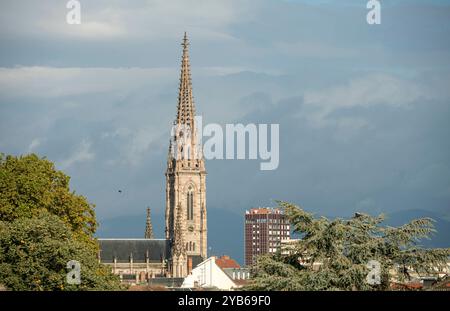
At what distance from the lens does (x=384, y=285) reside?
2164 inches

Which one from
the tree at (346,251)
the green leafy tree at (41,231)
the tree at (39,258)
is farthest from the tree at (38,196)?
the tree at (346,251)

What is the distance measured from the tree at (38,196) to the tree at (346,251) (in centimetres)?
3335

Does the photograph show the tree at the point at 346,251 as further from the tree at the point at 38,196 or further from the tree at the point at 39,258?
the tree at the point at 38,196

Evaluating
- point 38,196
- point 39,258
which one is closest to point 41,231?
point 39,258

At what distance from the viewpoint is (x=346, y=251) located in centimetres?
5647

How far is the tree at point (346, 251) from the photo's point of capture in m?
55.3

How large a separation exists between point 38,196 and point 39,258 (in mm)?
21407

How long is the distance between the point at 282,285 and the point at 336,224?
149 inches

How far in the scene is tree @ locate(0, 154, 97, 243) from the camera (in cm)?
8853

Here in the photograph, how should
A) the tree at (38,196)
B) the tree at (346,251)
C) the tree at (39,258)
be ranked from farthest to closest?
the tree at (38,196) < the tree at (39,258) < the tree at (346,251)

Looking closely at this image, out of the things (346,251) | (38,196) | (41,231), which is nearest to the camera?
(346,251)

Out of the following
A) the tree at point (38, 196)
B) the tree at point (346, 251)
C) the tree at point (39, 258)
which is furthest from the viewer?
the tree at point (38, 196)

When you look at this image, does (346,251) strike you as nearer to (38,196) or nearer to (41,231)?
(41,231)
